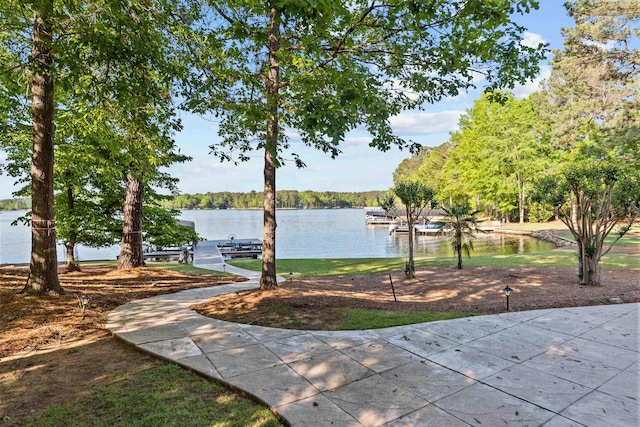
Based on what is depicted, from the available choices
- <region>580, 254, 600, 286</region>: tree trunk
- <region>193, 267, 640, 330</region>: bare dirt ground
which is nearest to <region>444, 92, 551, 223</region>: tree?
<region>193, 267, 640, 330</region>: bare dirt ground

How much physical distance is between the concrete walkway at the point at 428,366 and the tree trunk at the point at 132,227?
233 inches

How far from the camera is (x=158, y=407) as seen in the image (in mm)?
2850

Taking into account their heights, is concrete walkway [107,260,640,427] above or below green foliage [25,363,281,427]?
below

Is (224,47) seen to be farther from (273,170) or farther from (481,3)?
(481,3)

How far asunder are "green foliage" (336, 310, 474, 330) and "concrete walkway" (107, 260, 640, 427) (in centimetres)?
21

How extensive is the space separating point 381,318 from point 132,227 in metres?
8.82

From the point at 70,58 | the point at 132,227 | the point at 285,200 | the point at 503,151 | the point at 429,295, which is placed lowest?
the point at 429,295

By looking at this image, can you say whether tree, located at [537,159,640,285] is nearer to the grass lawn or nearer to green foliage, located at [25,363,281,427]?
the grass lawn

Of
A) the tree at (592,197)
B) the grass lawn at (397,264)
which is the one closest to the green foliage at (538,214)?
the grass lawn at (397,264)

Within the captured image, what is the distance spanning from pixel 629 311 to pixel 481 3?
5678mm

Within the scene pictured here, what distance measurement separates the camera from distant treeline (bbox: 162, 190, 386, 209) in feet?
384

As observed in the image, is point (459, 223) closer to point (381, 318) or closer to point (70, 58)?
point (381, 318)

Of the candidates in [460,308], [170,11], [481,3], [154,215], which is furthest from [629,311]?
[154,215]

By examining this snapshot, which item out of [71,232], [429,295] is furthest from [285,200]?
[429,295]
